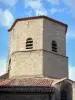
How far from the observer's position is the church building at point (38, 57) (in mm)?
22578

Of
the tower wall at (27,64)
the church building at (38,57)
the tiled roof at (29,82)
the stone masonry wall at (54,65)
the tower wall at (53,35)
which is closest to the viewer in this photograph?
the tiled roof at (29,82)

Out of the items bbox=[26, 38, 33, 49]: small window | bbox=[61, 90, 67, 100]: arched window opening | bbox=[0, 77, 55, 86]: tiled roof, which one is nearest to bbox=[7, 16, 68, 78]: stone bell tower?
bbox=[26, 38, 33, 49]: small window

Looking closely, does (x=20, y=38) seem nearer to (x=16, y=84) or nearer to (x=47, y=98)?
(x=16, y=84)

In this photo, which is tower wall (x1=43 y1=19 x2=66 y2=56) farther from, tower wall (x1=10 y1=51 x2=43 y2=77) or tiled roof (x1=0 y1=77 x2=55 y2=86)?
tiled roof (x1=0 y1=77 x2=55 y2=86)

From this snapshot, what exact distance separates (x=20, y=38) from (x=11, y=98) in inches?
266

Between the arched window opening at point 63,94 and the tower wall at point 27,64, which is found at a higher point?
the tower wall at point 27,64

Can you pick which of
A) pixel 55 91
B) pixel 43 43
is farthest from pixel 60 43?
pixel 55 91

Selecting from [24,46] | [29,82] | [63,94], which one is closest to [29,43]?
[24,46]

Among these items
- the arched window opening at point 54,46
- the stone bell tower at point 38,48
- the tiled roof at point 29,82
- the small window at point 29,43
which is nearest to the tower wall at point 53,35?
the stone bell tower at point 38,48

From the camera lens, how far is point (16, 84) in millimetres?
22297

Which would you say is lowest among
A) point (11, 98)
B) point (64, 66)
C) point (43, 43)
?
point (11, 98)

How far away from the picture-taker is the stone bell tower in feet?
82.0

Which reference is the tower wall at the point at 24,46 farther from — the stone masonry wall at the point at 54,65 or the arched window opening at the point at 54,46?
the arched window opening at the point at 54,46

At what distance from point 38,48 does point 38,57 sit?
84cm
